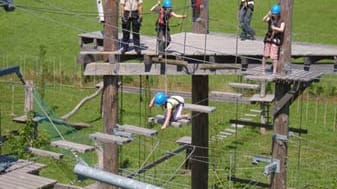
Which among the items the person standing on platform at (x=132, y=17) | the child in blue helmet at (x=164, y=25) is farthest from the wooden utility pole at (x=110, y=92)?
the child in blue helmet at (x=164, y=25)

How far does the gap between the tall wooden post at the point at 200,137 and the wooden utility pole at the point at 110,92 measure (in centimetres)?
234

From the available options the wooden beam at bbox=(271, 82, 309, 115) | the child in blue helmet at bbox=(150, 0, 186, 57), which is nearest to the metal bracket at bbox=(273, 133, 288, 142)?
the wooden beam at bbox=(271, 82, 309, 115)

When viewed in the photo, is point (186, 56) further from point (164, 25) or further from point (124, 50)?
point (124, 50)

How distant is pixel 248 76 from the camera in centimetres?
832

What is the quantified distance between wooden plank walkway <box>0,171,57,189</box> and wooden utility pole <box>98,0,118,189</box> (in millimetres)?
1902

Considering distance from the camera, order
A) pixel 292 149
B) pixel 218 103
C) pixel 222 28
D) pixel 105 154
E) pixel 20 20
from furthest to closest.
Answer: pixel 20 20 → pixel 222 28 → pixel 218 103 → pixel 292 149 → pixel 105 154

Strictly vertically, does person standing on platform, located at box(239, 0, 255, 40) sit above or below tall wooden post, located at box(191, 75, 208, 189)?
above

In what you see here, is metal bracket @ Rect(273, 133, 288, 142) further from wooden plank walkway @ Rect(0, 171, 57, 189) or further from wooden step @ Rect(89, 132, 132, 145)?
wooden plank walkway @ Rect(0, 171, 57, 189)

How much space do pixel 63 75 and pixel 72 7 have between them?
13275mm

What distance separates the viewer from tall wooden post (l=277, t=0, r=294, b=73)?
8.41m

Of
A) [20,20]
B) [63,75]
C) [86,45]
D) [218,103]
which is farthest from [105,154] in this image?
[20,20]

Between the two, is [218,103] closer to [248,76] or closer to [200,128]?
[200,128]

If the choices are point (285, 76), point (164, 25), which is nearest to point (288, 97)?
point (285, 76)

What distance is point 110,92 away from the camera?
9320 mm
